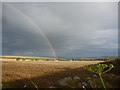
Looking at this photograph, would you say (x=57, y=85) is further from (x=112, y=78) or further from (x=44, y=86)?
(x=112, y=78)

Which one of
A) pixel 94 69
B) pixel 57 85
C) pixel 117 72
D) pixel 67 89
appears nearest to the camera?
pixel 94 69

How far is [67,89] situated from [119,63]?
5.83 meters

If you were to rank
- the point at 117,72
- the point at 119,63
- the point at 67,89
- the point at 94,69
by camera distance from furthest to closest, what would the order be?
1. the point at 119,63
2. the point at 117,72
3. the point at 67,89
4. the point at 94,69

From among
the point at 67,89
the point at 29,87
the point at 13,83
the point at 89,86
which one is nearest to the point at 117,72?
the point at 89,86

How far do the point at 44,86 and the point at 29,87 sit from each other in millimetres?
862

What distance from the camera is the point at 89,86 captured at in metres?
7.50

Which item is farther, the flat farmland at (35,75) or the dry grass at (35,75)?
the dry grass at (35,75)

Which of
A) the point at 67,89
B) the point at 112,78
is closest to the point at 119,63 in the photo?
the point at 112,78

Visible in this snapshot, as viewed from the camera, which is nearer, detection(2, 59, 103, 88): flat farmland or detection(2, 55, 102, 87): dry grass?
detection(2, 59, 103, 88): flat farmland

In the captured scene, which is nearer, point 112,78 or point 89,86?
point 89,86

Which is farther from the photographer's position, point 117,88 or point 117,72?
point 117,72

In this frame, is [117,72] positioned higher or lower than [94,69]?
lower

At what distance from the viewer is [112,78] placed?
333 inches

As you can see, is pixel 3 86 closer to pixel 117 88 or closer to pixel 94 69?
pixel 94 69
